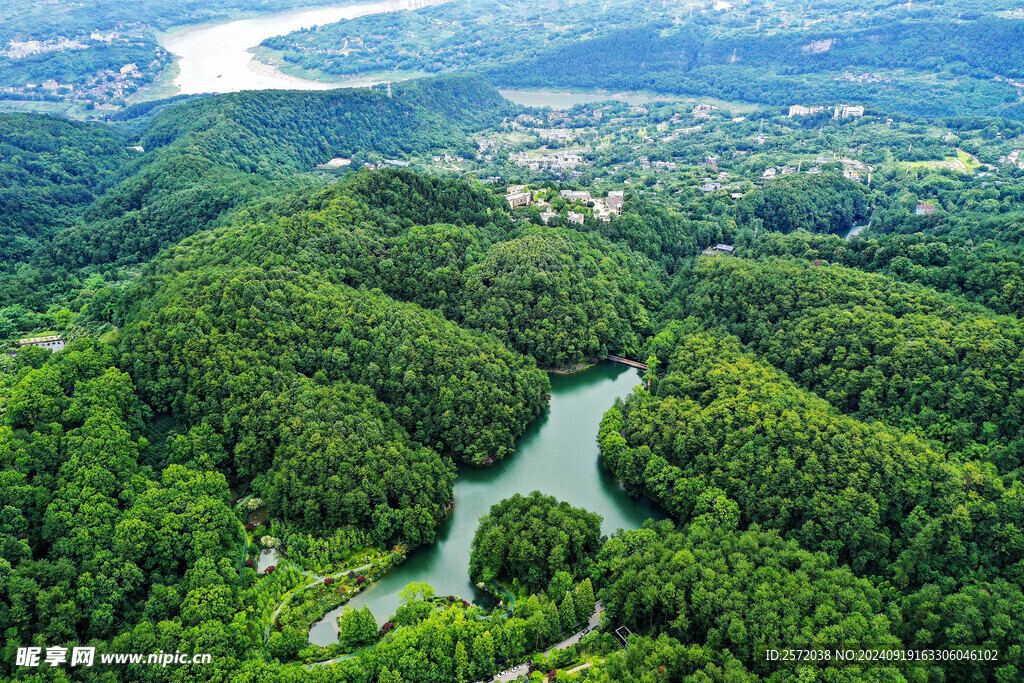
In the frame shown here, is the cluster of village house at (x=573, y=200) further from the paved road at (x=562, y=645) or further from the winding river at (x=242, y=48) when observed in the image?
the winding river at (x=242, y=48)

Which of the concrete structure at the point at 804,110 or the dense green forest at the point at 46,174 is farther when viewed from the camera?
the concrete structure at the point at 804,110

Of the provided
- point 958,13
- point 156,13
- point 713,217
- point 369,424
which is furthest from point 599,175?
point 156,13

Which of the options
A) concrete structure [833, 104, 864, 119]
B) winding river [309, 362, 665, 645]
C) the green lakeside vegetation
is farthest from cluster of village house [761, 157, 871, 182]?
winding river [309, 362, 665, 645]

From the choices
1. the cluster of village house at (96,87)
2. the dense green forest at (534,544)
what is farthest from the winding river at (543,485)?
the cluster of village house at (96,87)

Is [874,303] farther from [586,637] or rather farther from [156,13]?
[156,13]

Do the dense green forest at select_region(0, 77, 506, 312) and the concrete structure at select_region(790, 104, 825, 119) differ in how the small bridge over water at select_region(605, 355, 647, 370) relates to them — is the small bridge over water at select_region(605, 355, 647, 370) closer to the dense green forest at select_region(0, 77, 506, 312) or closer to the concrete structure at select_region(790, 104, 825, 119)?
the dense green forest at select_region(0, 77, 506, 312)

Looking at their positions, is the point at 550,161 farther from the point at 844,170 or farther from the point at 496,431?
the point at 496,431

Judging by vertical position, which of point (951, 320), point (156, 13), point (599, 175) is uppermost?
point (156, 13)

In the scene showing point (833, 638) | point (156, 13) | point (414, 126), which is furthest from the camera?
point (156, 13)
